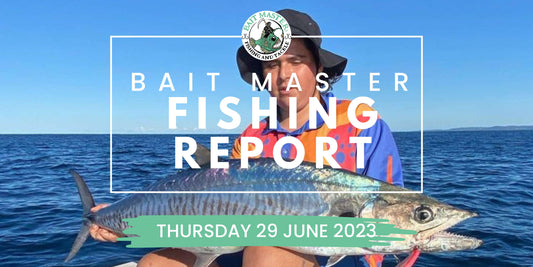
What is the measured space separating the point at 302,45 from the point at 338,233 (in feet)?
5.39

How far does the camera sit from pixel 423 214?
9.62 ft

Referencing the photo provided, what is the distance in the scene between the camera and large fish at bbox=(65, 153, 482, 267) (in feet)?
9.60

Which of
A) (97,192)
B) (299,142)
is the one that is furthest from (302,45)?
(97,192)

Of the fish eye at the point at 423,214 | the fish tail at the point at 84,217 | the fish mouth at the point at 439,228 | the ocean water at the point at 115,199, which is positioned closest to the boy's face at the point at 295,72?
the fish eye at the point at 423,214

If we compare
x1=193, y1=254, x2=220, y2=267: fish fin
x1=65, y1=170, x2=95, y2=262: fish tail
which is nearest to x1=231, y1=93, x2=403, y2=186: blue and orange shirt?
x1=193, y1=254, x2=220, y2=267: fish fin

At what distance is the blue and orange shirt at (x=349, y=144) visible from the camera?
3381 millimetres

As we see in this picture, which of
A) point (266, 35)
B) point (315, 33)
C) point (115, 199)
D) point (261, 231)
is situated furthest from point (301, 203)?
point (115, 199)

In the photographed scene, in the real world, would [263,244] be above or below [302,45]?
below

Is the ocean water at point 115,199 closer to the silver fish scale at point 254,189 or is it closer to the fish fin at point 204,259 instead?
the silver fish scale at point 254,189

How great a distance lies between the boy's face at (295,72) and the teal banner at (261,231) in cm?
114

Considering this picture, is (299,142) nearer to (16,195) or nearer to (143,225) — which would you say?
(143,225)

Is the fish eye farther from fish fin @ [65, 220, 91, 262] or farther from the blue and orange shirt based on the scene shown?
fish fin @ [65, 220, 91, 262]

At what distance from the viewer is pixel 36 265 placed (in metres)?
7.09

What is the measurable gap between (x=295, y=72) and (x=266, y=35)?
1.57 ft
